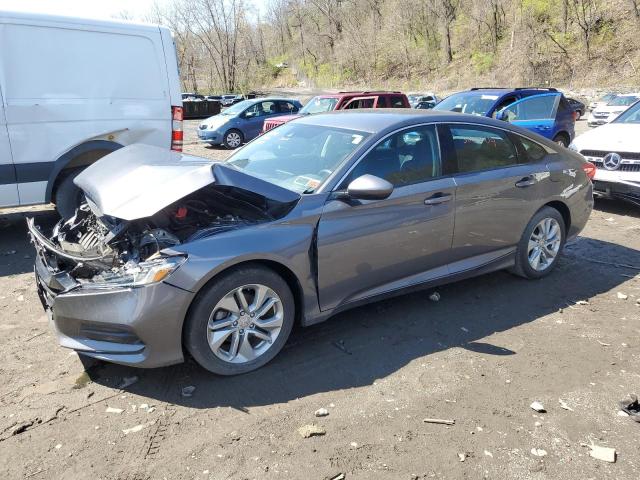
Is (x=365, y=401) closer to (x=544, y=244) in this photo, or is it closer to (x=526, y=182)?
(x=526, y=182)

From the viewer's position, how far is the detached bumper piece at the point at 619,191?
722cm

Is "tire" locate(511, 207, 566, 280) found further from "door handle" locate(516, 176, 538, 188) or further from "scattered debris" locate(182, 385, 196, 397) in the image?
"scattered debris" locate(182, 385, 196, 397)

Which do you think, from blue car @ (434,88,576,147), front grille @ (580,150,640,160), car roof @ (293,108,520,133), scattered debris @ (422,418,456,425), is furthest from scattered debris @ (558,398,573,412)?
blue car @ (434,88,576,147)

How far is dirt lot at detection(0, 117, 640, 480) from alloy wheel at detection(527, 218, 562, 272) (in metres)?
0.59

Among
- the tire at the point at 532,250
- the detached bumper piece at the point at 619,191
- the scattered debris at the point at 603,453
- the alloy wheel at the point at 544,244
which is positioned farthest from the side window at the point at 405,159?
the detached bumper piece at the point at 619,191

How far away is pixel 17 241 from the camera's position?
6.51 m

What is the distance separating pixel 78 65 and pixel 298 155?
11.4ft

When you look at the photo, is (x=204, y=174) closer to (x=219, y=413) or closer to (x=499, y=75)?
(x=219, y=413)

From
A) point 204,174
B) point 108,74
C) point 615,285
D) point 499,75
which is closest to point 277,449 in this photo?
point 204,174

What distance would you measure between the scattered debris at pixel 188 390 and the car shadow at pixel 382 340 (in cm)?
3

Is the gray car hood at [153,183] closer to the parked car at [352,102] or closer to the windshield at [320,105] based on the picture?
the parked car at [352,102]

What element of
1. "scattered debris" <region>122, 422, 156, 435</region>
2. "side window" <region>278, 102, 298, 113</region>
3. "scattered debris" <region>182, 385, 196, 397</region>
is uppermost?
"side window" <region>278, 102, 298, 113</region>

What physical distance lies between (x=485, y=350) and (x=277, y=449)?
1.79 m

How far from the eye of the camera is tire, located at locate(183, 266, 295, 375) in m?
3.18
